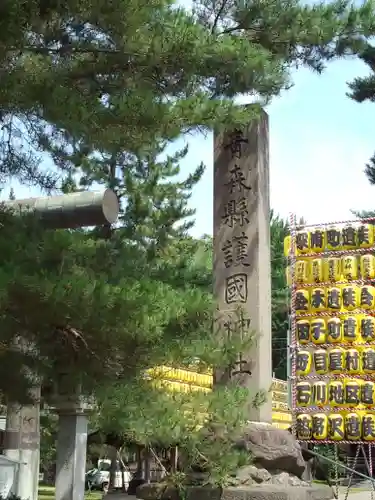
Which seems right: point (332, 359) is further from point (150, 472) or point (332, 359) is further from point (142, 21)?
point (142, 21)

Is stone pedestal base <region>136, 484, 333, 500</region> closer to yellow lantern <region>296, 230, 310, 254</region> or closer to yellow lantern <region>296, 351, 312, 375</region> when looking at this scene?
yellow lantern <region>296, 351, 312, 375</region>

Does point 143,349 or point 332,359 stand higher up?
point 332,359

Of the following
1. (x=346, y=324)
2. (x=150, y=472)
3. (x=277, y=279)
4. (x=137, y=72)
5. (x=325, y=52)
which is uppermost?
(x=277, y=279)

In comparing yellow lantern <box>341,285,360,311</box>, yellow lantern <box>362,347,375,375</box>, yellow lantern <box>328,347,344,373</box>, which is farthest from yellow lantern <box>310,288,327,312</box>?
yellow lantern <box>362,347,375,375</box>

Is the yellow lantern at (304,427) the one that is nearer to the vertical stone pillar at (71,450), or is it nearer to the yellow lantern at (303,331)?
the yellow lantern at (303,331)

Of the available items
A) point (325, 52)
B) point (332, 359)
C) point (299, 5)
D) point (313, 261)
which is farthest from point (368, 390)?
point (299, 5)

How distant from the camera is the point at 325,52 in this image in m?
6.10

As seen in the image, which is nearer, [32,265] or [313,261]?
[32,265]

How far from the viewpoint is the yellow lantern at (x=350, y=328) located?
32.9 feet

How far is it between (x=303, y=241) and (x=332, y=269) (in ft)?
2.09

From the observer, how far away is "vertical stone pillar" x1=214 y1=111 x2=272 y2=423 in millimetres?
6520

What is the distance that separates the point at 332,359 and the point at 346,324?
Answer: 1.89ft

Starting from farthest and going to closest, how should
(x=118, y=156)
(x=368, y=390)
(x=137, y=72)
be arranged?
(x=368, y=390) < (x=118, y=156) < (x=137, y=72)

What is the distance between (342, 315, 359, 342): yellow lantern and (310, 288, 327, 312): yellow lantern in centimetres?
38
